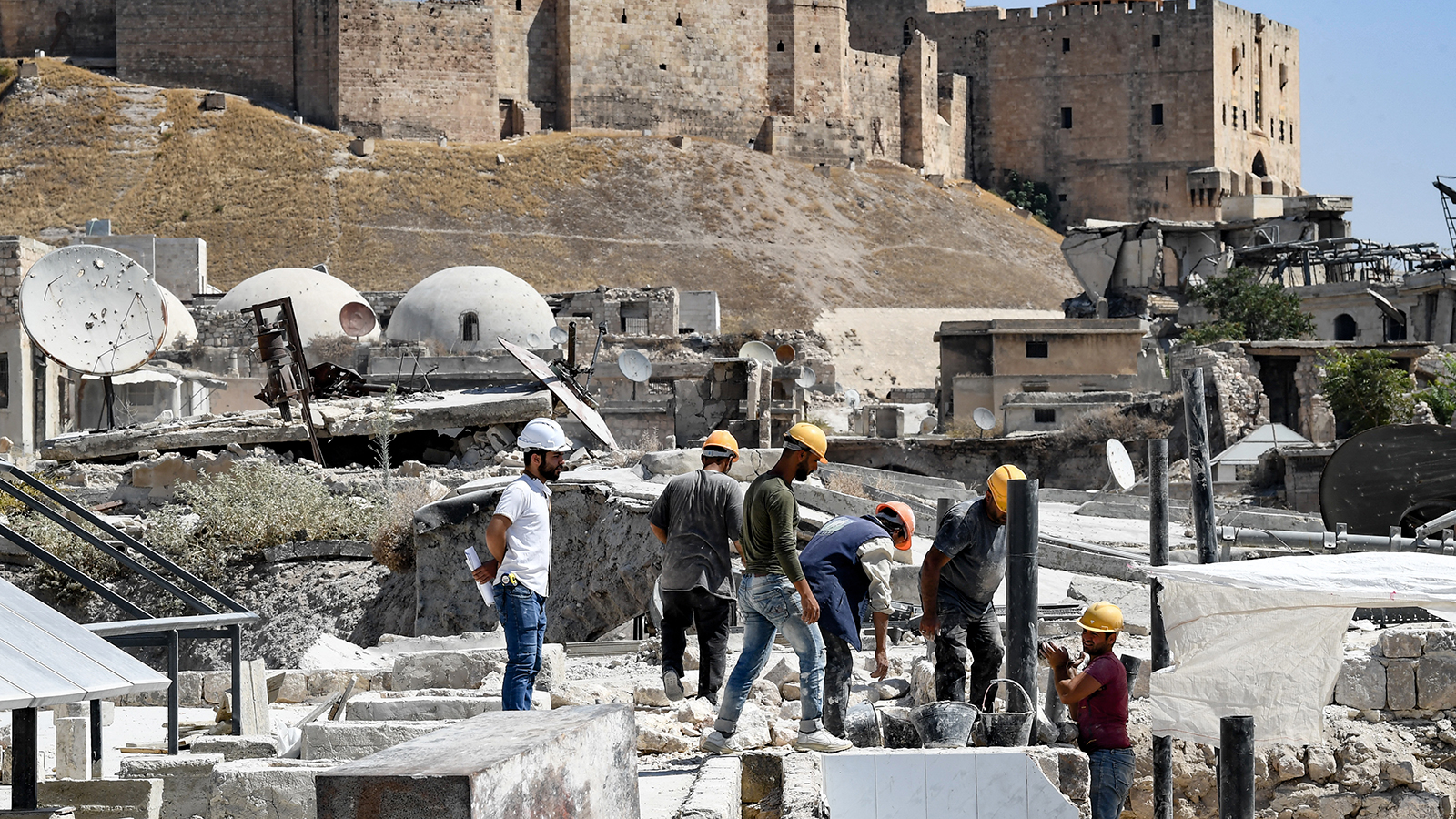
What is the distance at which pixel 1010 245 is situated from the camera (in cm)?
5616

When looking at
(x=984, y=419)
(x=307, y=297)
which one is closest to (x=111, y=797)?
(x=984, y=419)

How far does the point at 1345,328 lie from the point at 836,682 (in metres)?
30.6

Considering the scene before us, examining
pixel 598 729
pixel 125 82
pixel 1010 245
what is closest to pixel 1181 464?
pixel 598 729

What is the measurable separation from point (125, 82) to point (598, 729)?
180 feet

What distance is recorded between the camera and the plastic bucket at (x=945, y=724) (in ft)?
18.5

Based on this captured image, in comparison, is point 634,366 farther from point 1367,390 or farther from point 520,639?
point 520,639

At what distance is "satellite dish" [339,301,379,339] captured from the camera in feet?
97.5

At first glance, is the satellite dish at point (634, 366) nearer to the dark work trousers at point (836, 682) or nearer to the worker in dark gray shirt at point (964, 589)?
the worker in dark gray shirt at point (964, 589)

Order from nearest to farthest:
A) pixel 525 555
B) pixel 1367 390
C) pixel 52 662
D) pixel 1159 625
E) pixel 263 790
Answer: pixel 52 662 → pixel 263 790 → pixel 525 555 → pixel 1159 625 → pixel 1367 390

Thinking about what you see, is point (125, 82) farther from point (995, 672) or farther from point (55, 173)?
point (995, 672)

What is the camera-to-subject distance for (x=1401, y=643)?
7.34m

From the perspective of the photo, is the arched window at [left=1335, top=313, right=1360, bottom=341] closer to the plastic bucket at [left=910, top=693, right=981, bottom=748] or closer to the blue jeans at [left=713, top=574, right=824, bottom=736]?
the blue jeans at [left=713, top=574, right=824, bottom=736]

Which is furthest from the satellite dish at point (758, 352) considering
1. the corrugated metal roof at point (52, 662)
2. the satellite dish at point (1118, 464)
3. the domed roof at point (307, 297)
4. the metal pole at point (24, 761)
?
the metal pole at point (24, 761)

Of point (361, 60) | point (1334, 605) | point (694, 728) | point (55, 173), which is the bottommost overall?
point (694, 728)
